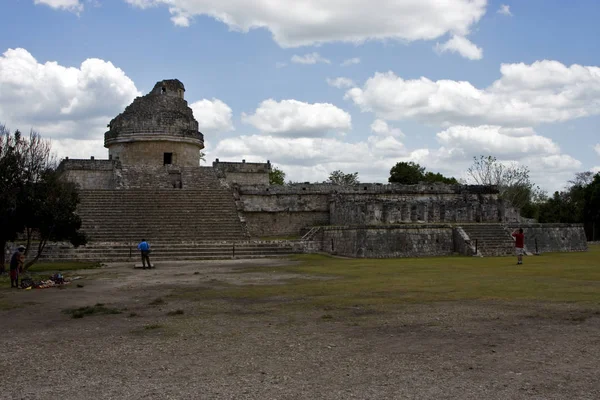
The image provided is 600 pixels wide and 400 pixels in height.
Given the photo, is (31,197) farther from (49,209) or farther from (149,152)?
(149,152)

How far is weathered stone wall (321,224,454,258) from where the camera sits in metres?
19.0

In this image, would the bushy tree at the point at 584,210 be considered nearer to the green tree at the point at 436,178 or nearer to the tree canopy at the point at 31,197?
the green tree at the point at 436,178

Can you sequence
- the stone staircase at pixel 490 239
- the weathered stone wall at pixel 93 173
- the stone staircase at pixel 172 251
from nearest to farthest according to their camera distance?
1. the stone staircase at pixel 172 251
2. the stone staircase at pixel 490 239
3. the weathered stone wall at pixel 93 173

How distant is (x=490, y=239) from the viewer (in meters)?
20.1

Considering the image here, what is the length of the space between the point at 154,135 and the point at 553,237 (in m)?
19.3

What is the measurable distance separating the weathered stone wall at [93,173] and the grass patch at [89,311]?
18817 mm

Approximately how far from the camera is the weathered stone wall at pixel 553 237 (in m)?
20.9

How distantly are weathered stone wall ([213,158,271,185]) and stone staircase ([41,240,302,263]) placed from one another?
1006cm

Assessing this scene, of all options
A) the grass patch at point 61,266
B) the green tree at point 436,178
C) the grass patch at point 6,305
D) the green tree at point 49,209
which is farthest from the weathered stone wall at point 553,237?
the green tree at point 436,178

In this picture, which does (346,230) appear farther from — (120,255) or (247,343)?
(247,343)

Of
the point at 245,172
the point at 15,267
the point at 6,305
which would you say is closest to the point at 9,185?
the point at 15,267

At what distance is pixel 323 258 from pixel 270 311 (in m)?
→ 10.5

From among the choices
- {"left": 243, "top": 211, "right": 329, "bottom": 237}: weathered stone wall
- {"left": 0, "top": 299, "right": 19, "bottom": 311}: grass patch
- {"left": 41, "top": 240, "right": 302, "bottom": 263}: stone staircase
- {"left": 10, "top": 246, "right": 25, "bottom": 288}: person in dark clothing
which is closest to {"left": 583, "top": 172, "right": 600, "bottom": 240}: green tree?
{"left": 243, "top": 211, "right": 329, "bottom": 237}: weathered stone wall

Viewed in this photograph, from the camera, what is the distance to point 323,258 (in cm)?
1864
